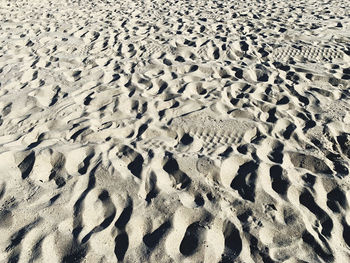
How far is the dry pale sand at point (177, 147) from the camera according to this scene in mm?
2691

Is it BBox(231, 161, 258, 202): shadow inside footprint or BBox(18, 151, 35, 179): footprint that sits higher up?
BBox(18, 151, 35, 179): footprint

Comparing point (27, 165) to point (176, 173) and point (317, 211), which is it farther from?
point (317, 211)

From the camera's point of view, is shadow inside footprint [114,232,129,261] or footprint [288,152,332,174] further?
footprint [288,152,332,174]

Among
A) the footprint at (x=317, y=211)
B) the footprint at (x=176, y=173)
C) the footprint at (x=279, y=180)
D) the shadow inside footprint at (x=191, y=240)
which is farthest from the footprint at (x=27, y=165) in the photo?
the footprint at (x=317, y=211)

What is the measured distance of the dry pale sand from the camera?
2.69m

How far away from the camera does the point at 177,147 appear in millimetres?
3705

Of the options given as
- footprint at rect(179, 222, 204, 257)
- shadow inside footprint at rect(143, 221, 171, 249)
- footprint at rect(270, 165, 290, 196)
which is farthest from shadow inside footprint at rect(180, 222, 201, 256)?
footprint at rect(270, 165, 290, 196)

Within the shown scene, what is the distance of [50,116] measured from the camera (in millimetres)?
4309

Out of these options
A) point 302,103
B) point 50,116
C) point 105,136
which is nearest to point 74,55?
point 50,116

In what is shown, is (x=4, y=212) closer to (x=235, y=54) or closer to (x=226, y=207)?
(x=226, y=207)

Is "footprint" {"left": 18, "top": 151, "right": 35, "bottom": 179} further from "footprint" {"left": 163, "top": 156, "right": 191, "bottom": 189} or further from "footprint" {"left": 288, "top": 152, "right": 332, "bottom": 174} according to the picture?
"footprint" {"left": 288, "top": 152, "right": 332, "bottom": 174}

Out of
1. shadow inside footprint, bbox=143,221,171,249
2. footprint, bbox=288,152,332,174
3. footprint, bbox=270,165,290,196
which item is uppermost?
shadow inside footprint, bbox=143,221,171,249

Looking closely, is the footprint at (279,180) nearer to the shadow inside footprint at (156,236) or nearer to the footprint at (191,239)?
the footprint at (191,239)

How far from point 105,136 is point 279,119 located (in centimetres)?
233
